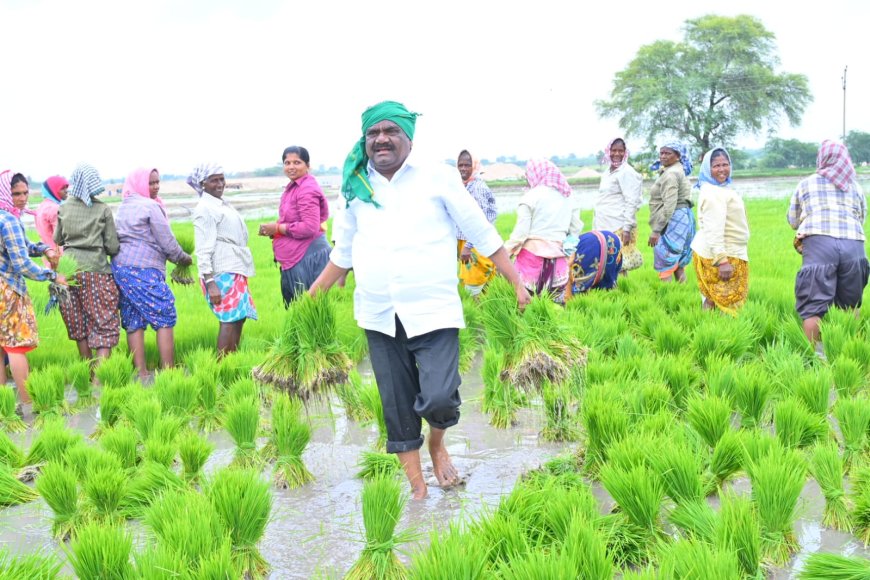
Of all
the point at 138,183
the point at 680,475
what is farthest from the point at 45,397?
the point at 680,475

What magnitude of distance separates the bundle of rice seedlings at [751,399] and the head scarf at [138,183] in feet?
13.6

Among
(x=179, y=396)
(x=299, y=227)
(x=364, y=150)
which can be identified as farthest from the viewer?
(x=299, y=227)

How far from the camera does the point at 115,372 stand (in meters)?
5.08

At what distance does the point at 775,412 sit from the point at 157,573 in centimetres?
272

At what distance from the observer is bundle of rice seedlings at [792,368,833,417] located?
381 cm

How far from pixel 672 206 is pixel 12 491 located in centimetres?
563

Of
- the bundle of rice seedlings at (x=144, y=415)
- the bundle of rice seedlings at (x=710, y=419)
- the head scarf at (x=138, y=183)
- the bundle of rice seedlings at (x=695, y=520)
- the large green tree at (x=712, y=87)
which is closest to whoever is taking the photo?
the bundle of rice seedlings at (x=695, y=520)

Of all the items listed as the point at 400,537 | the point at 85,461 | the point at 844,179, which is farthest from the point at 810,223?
the point at 85,461

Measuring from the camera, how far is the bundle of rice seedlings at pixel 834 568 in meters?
2.29

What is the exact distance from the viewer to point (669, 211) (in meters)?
Answer: 7.10

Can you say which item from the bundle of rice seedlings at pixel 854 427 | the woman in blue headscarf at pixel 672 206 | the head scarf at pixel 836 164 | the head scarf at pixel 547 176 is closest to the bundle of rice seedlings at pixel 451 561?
the bundle of rice seedlings at pixel 854 427

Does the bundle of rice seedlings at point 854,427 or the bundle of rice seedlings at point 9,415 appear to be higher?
the bundle of rice seedlings at point 854,427

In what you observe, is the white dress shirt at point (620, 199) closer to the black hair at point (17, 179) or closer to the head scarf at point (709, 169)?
the head scarf at point (709, 169)

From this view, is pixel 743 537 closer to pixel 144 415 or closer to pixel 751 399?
pixel 751 399
